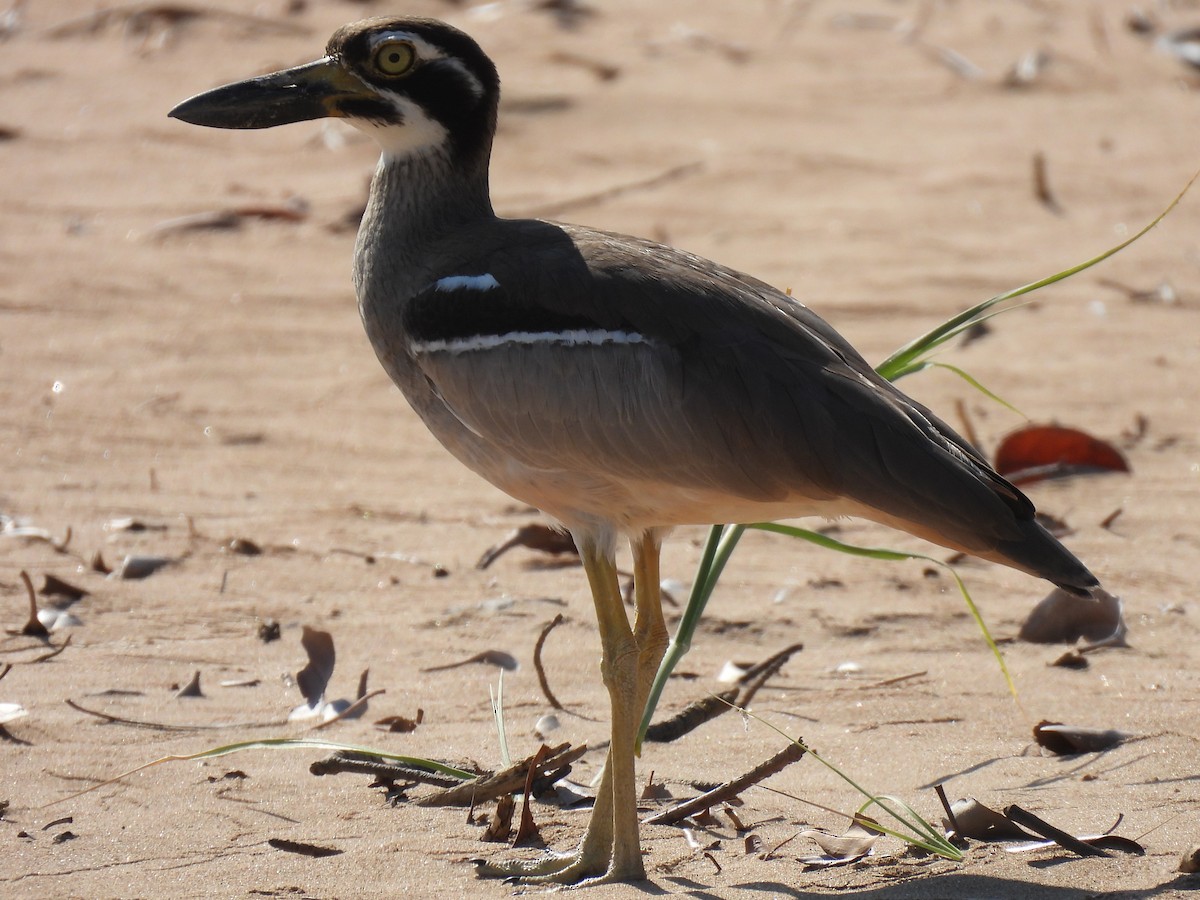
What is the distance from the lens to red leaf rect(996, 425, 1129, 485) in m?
5.96

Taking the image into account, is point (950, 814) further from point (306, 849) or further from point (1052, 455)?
point (1052, 455)

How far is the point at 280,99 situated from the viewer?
4.37 meters

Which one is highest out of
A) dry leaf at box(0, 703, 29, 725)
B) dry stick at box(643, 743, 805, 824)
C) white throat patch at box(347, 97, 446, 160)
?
white throat patch at box(347, 97, 446, 160)

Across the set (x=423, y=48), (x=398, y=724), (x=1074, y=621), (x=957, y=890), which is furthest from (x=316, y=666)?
(x=1074, y=621)

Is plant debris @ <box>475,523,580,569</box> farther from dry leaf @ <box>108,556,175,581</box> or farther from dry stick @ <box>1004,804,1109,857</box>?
dry stick @ <box>1004,804,1109,857</box>

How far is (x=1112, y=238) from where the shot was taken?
830cm

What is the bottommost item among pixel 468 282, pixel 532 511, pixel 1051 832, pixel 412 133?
pixel 532 511

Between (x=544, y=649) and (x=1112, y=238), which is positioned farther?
(x=1112, y=238)

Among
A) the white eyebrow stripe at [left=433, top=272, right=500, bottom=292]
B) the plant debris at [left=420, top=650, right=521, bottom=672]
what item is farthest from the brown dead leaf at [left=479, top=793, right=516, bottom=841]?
the white eyebrow stripe at [left=433, top=272, right=500, bottom=292]

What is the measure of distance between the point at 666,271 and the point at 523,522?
2.09m

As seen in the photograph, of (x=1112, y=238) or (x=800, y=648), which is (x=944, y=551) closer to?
(x=800, y=648)

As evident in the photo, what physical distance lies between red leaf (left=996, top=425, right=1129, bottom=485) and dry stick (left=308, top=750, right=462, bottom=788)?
2892mm

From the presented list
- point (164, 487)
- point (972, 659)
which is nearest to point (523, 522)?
point (164, 487)

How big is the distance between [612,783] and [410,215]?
1.65 m
